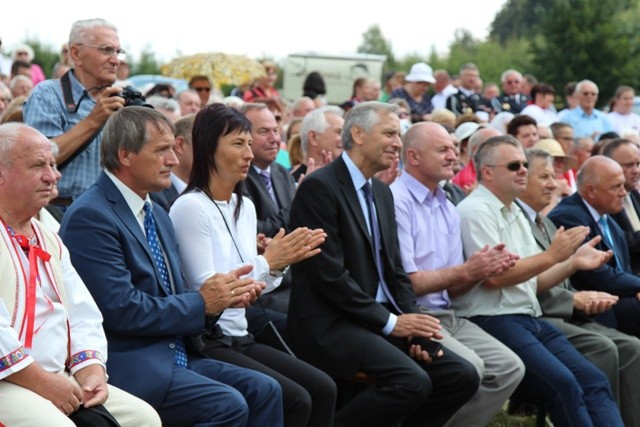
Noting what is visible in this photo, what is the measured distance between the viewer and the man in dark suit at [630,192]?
8914 mm

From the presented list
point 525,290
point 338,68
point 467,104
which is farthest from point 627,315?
point 338,68

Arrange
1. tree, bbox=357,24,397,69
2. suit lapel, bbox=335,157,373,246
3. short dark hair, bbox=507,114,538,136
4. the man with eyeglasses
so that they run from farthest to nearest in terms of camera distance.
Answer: tree, bbox=357,24,397,69 → short dark hair, bbox=507,114,538,136 → the man with eyeglasses → suit lapel, bbox=335,157,373,246

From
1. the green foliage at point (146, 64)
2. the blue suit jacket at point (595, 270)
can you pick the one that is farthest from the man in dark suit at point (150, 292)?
the green foliage at point (146, 64)

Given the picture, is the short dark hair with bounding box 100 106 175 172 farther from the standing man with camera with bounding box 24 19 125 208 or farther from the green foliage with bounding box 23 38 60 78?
the green foliage with bounding box 23 38 60 78

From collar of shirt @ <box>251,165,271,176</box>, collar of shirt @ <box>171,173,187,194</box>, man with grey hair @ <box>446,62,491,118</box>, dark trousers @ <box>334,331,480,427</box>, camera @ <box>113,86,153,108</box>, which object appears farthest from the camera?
man with grey hair @ <box>446,62,491,118</box>

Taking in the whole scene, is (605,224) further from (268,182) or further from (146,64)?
(146,64)

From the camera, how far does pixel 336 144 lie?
8.59 m

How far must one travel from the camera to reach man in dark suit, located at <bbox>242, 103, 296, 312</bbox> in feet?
24.0

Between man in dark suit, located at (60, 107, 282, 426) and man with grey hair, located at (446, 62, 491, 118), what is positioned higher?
man in dark suit, located at (60, 107, 282, 426)

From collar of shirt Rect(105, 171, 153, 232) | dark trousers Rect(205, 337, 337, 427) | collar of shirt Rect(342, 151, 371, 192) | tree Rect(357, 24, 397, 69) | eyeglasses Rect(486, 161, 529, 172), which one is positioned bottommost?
tree Rect(357, 24, 397, 69)

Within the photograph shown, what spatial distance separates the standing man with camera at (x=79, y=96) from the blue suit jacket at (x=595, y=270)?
3.58 metres

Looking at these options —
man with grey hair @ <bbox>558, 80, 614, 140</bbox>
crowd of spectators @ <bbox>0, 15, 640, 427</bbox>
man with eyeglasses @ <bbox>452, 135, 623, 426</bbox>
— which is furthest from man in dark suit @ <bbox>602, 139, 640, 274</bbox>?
man with grey hair @ <bbox>558, 80, 614, 140</bbox>

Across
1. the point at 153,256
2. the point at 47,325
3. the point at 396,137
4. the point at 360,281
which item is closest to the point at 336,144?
the point at 396,137

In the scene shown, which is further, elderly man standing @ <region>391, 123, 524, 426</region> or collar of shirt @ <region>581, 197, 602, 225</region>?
collar of shirt @ <region>581, 197, 602, 225</region>
